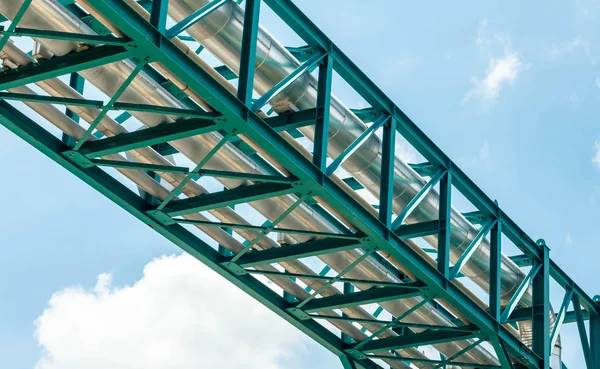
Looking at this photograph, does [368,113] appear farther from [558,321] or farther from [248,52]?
[558,321]

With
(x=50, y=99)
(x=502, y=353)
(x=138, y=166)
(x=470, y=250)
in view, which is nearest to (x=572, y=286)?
(x=502, y=353)

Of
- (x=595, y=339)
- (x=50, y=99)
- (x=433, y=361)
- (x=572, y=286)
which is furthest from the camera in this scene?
(x=595, y=339)

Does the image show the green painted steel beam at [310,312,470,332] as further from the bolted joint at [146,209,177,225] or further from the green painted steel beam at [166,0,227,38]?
the green painted steel beam at [166,0,227,38]

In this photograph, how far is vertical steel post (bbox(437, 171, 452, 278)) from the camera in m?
17.4

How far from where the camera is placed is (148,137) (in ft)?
47.3

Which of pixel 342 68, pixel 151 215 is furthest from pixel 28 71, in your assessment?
pixel 342 68

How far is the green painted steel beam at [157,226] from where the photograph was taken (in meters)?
14.5

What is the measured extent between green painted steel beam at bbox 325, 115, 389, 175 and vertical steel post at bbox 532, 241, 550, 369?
5403 mm

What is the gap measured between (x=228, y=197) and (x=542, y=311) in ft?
24.2

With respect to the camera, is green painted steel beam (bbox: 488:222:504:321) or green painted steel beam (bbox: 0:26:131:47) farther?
green painted steel beam (bbox: 488:222:504:321)

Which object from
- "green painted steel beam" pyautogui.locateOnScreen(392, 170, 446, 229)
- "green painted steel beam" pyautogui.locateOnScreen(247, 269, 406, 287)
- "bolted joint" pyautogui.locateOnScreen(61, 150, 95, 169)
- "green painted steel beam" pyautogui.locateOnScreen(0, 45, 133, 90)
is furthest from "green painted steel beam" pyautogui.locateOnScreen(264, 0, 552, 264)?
"bolted joint" pyautogui.locateOnScreen(61, 150, 95, 169)

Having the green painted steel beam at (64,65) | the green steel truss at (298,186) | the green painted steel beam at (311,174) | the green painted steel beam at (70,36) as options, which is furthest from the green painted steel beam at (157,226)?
the green painted steel beam at (311,174)

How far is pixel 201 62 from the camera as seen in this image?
1414 centimetres

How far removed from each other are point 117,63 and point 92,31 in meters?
0.55
